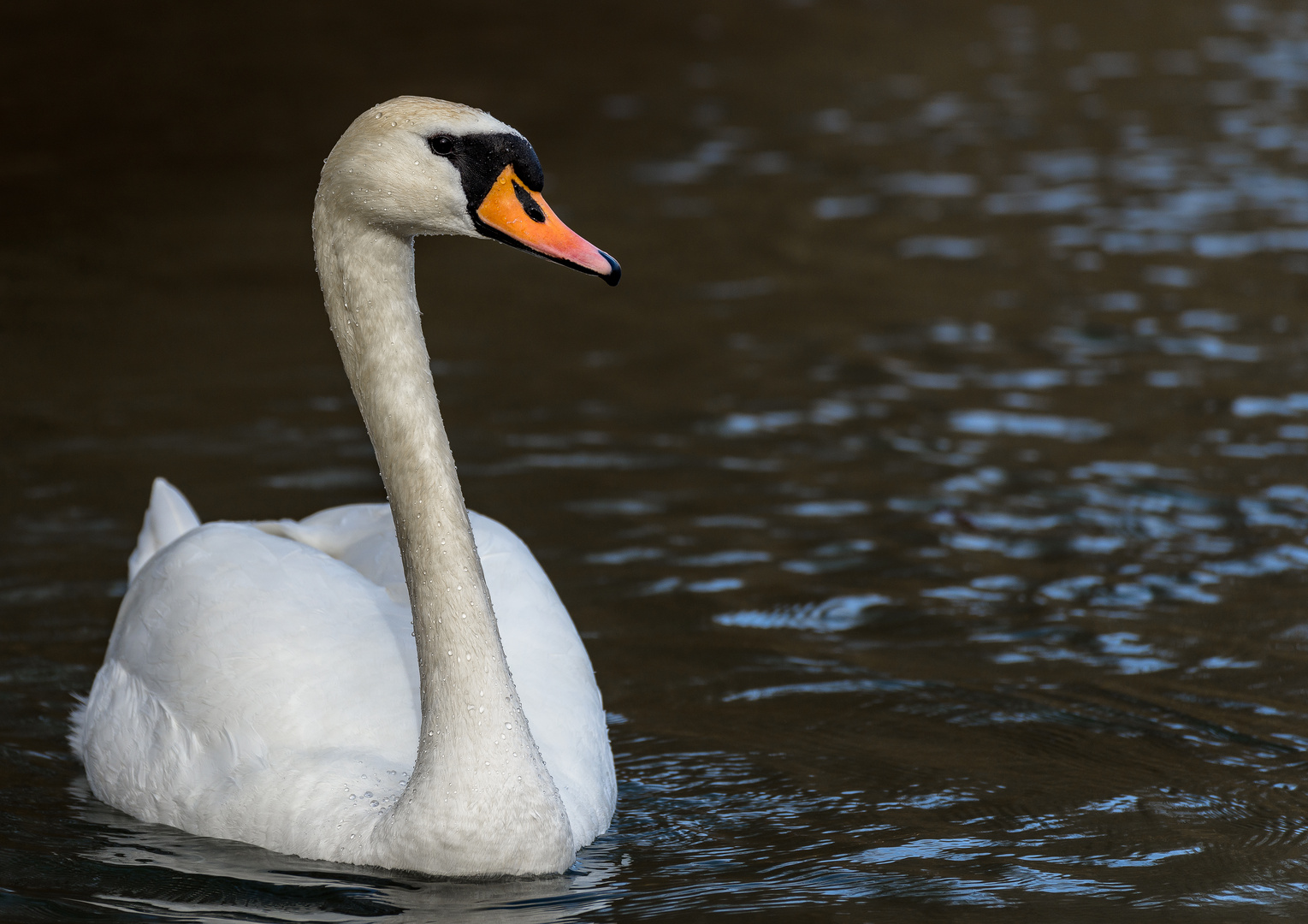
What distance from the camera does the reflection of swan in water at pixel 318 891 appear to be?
4.83 m

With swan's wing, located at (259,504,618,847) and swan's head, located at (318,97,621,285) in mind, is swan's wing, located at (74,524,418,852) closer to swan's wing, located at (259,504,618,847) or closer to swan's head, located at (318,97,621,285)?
swan's wing, located at (259,504,618,847)

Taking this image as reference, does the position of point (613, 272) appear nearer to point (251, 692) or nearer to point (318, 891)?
point (251, 692)

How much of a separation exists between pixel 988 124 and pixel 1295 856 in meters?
11.9

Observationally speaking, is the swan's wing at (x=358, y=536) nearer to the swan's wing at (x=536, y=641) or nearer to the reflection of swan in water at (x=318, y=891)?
the swan's wing at (x=536, y=641)

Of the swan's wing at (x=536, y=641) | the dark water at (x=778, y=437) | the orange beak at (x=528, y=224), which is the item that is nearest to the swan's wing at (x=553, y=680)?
the swan's wing at (x=536, y=641)

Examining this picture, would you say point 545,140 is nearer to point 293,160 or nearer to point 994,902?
point 293,160

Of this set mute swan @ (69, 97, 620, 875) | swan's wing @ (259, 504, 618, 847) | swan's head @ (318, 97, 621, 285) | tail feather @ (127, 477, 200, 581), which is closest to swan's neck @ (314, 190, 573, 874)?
mute swan @ (69, 97, 620, 875)

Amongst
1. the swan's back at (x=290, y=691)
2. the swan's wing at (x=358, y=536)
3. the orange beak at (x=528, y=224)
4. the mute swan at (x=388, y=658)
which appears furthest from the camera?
the swan's wing at (x=358, y=536)

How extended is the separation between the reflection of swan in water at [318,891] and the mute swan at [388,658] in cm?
5

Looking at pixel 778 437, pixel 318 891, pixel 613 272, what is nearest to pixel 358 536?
pixel 318 891

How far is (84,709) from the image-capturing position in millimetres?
6152

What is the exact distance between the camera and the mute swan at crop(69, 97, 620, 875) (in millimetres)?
4762

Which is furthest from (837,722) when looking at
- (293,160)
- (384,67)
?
(384,67)

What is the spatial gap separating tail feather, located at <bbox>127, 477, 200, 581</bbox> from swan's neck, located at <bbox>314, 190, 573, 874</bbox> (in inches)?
73.1
